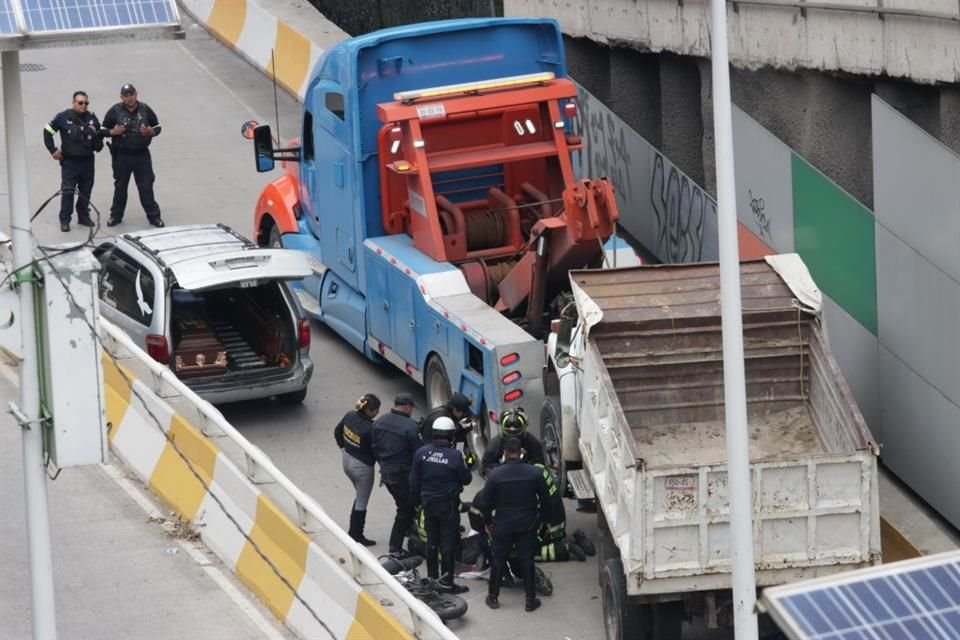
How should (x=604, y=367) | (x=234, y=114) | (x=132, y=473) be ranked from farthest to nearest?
(x=234, y=114), (x=132, y=473), (x=604, y=367)

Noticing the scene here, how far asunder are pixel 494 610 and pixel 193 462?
2.71 meters

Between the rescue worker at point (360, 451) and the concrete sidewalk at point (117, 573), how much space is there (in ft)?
4.08

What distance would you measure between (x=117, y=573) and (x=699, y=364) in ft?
15.4

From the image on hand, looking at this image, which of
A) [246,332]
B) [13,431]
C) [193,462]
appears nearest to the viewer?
[193,462]

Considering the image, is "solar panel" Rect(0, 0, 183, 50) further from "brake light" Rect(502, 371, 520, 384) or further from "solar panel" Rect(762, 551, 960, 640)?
"brake light" Rect(502, 371, 520, 384)

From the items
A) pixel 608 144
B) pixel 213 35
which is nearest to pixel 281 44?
pixel 213 35

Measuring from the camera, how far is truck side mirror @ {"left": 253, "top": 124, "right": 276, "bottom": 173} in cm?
1891

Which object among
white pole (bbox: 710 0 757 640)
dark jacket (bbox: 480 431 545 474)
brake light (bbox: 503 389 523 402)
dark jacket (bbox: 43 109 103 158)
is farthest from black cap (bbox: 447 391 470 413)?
dark jacket (bbox: 43 109 103 158)

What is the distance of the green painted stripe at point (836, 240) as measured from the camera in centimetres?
1545

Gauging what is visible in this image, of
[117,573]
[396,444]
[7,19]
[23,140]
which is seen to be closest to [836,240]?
[396,444]

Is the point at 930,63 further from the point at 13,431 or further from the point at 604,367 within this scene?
the point at 13,431

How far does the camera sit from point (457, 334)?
1566 centimetres

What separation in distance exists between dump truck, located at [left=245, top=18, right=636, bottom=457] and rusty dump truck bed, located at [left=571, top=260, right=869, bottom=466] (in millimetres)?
1630

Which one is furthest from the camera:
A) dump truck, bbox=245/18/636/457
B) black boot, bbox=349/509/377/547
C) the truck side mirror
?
the truck side mirror
